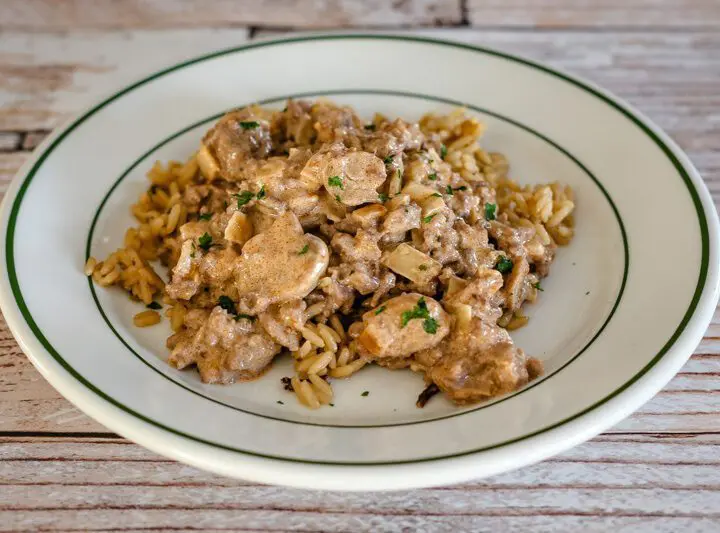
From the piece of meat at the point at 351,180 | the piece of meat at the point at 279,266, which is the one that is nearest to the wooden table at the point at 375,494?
the piece of meat at the point at 279,266

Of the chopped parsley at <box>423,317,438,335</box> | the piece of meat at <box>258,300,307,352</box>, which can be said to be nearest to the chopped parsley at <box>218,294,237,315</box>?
the piece of meat at <box>258,300,307,352</box>

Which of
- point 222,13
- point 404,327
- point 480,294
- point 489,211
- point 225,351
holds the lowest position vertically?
point 225,351

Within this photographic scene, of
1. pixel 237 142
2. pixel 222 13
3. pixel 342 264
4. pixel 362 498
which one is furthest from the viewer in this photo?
pixel 222 13

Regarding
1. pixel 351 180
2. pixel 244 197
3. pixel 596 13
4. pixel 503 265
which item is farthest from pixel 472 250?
pixel 596 13

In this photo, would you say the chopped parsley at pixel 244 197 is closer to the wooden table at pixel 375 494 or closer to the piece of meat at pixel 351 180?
the piece of meat at pixel 351 180

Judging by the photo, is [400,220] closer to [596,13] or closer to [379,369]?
[379,369]

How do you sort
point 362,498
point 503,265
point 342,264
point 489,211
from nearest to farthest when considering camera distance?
point 362,498, point 342,264, point 503,265, point 489,211

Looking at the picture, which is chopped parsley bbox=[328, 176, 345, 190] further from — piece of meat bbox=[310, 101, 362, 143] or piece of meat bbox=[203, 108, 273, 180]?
piece of meat bbox=[203, 108, 273, 180]
